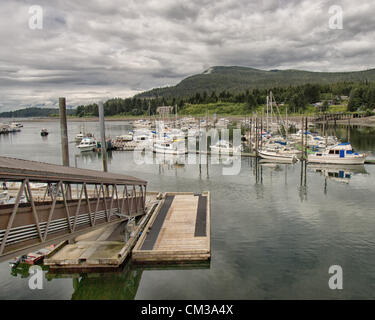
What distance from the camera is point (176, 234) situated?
21.0m

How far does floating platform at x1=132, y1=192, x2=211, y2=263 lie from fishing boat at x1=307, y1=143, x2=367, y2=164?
29116 millimetres

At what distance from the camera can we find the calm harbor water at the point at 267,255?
1631cm

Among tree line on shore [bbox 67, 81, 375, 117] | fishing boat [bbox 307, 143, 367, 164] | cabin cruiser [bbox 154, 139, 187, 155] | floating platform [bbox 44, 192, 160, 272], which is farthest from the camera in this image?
tree line on shore [bbox 67, 81, 375, 117]

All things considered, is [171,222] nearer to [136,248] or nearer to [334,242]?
[136,248]

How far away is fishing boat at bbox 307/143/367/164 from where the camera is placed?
4931 centimetres

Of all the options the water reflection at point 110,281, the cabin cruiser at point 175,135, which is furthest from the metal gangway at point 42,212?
the cabin cruiser at point 175,135

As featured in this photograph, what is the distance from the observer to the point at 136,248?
19047 mm

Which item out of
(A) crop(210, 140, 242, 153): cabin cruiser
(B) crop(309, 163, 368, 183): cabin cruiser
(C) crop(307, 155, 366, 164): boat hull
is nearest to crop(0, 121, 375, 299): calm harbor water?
(B) crop(309, 163, 368, 183): cabin cruiser

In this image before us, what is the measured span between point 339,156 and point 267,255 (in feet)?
118
